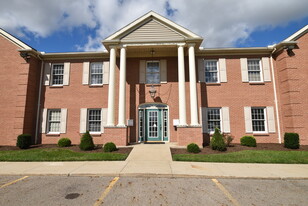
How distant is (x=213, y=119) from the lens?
1270 cm

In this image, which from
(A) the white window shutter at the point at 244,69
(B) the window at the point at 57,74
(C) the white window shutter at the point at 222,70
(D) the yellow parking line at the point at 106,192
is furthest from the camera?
(B) the window at the point at 57,74

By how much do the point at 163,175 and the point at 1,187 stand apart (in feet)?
15.3

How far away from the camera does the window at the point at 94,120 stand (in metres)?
13.1

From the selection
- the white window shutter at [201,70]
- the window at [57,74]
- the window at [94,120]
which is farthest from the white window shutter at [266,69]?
the window at [57,74]

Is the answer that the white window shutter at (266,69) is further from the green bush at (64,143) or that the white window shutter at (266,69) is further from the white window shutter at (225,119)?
the green bush at (64,143)

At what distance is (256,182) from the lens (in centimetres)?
→ 505

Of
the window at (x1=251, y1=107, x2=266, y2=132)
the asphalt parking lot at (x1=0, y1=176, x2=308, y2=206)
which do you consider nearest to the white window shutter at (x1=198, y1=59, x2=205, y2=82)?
the window at (x1=251, y1=107, x2=266, y2=132)

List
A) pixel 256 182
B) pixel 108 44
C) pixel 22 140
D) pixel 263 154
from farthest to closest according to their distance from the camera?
pixel 108 44, pixel 22 140, pixel 263 154, pixel 256 182

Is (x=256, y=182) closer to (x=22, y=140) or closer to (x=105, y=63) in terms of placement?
(x=105, y=63)

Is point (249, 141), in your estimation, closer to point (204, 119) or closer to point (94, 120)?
point (204, 119)

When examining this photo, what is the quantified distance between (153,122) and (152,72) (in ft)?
13.2

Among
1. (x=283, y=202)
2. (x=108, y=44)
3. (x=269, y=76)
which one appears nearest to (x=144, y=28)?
(x=108, y=44)

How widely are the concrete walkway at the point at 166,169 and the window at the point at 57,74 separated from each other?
8.37 metres

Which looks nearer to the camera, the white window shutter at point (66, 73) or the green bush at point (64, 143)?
the green bush at point (64, 143)
